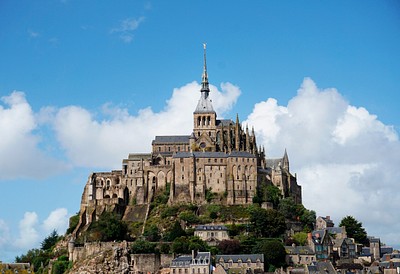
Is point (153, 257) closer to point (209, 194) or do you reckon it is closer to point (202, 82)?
point (209, 194)

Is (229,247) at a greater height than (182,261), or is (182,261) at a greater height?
(229,247)

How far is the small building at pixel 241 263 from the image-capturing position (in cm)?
7000

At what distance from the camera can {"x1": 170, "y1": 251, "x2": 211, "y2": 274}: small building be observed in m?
68.1

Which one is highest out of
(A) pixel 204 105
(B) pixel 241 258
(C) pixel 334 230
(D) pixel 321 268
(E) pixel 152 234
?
(A) pixel 204 105

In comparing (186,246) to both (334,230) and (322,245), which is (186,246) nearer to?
(322,245)

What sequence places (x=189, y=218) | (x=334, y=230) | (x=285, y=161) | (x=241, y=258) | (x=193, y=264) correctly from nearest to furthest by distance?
1. (x=193, y=264)
2. (x=241, y=258)
3. (x=334, y=230)
4. (x=189, y=218)
5. (x=285, y=161)

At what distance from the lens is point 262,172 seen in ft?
299

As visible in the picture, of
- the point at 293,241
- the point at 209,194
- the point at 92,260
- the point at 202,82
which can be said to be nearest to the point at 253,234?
the point at 293,241

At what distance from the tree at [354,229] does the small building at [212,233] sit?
50.0 feet

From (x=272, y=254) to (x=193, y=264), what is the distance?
8.44m

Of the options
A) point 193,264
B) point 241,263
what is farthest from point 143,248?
point 241,263

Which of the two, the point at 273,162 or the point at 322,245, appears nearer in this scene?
the point at 322,245

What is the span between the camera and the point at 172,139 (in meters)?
99.1

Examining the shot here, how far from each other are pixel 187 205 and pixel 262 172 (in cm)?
1051
